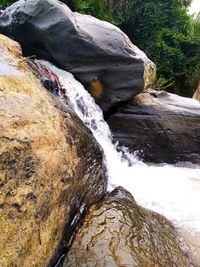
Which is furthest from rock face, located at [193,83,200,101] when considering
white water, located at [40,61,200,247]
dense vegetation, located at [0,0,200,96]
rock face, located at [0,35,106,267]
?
rock face, located at [0,35,106,267]

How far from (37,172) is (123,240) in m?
0.89

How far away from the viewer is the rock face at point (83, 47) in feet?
18.0

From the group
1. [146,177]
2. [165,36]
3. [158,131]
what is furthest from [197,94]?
[146,177]

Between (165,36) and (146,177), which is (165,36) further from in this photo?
(146,177)

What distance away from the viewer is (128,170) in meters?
5.37

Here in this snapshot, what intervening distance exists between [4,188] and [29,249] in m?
0.40

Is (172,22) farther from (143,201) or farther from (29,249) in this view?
(29,249)

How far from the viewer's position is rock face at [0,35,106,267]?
2039 mm

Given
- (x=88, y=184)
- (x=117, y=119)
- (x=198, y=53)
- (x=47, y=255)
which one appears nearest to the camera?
(x=47, y=255)

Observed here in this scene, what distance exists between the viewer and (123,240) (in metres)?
2.64

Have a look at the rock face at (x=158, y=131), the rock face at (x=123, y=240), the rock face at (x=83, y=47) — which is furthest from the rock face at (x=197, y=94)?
the rock face at (x=123, y=240)

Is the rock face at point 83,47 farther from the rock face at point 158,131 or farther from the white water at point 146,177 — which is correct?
the rock face at point 158,131

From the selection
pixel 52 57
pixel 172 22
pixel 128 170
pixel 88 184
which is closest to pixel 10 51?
pixel 88 184

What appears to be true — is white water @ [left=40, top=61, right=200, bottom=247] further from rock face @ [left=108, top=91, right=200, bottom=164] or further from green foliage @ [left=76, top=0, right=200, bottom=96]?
green foliage @ [left=76, top=0, right=200, bottom=96]
